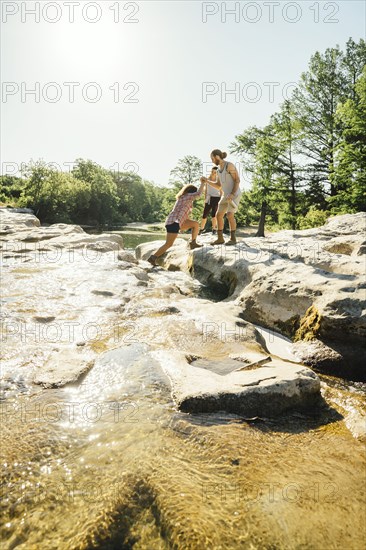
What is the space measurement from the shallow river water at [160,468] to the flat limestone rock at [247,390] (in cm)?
10

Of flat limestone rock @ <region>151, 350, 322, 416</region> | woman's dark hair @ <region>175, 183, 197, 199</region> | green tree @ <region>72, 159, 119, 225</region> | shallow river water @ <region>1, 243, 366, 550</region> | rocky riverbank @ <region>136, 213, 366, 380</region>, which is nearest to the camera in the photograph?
shallow river water @ <region>1, 243, 366, 550</region>

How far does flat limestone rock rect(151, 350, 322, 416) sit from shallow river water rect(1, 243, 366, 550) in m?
0.10

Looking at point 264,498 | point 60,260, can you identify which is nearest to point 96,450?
point 264,498

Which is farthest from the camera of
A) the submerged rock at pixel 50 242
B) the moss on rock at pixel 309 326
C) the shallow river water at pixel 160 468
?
the submerged rock at pixel 50 242

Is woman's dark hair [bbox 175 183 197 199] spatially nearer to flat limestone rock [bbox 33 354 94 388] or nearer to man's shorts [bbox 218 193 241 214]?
man's shorts [bbox 218 193 241 214]

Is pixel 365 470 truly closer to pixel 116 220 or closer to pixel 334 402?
pixel 334 402

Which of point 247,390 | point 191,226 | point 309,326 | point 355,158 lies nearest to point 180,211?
point 191,226

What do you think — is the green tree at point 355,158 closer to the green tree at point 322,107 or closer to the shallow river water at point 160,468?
the green tree at point 322,107

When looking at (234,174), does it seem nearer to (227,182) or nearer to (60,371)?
(227,182)

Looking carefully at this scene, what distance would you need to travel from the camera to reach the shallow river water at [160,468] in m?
1.64

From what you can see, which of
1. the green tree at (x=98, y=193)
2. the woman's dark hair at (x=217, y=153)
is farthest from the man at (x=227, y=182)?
the green tree at (x=98, y=193)

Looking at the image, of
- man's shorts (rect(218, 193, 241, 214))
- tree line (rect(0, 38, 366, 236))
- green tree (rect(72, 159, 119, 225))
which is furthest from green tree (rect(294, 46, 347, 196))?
green tree (rect(72, 159, 119, 225))

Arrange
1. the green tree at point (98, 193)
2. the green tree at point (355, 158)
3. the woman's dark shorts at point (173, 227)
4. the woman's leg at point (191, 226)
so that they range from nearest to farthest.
Result: 1. the woman's dark shorts at point (173, 227)
2. the woman's leg at point (191, 226)
3. the green tree at point (355, 158)
4. the green tree at point (98, 193)

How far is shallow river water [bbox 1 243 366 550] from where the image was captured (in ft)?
5.40
